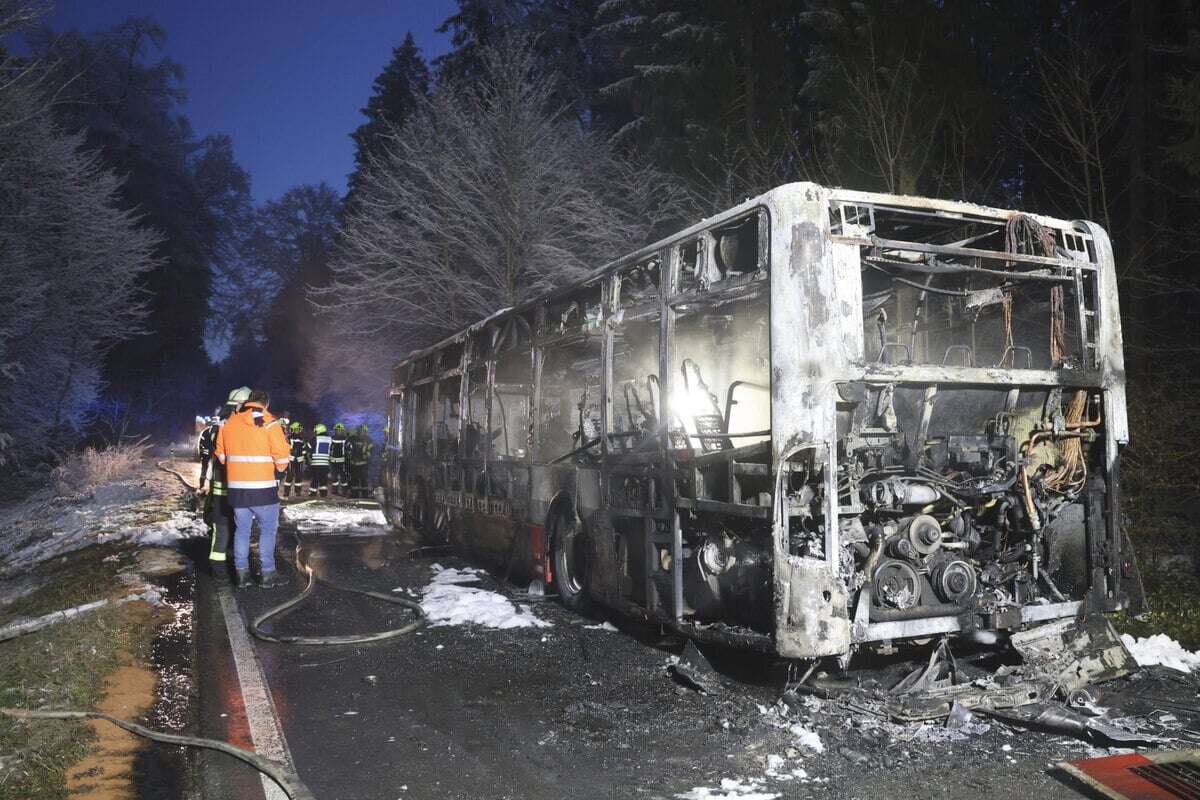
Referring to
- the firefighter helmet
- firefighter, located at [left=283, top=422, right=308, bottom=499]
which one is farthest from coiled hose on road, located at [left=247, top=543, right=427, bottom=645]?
firefighter, located at [left=283, top=422, right=308, bottom=499]

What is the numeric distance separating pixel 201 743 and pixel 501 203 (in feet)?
57.5

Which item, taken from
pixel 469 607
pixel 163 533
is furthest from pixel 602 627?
pixel 163 533

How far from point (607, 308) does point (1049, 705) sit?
4132 mm

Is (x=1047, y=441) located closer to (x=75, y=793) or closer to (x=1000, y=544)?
(x=1000, y=544)

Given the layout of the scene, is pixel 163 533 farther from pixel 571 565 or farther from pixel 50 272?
pixel 50 272

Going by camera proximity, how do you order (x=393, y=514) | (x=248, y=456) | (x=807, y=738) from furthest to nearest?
(x=393, y=514) < (x=248, y=456) < (x=807, y=738)

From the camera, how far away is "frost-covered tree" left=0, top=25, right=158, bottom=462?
60.2 ft

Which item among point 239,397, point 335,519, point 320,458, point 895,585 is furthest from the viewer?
point 320,458

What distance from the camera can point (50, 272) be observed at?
66.7ft

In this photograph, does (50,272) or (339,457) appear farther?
(50,272)

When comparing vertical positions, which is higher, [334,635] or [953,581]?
[953,581]

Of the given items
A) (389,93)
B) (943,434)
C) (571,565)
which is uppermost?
(389,93)

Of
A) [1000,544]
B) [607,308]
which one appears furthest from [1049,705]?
[607,308]

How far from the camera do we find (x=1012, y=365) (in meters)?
6.06
